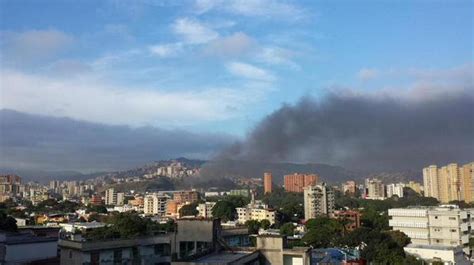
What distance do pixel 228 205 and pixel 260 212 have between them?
25.9 ft

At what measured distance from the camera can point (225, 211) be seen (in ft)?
228

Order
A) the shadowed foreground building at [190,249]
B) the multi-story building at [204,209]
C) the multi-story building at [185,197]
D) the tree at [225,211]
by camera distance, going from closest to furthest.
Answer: the shadowed foreground building at [190,249] → the tree at [225,211] → the multi-story building at [204,209] → the multi-story building at [185,197]

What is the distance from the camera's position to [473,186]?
8056cm

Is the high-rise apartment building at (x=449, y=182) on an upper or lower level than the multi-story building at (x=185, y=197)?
upper

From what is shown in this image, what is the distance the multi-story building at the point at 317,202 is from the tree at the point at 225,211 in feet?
34.2

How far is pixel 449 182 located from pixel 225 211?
41.8 meters

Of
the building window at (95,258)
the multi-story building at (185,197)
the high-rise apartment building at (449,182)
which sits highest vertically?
the high-rise apartment building at (449,182)

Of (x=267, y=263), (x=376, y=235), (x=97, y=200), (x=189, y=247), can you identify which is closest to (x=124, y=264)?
(x=189, y=247)

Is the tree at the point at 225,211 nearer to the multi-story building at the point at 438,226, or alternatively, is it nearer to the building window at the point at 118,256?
the multi-story building at the point at 438,226

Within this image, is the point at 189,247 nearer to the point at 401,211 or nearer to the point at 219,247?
the point at 219,247

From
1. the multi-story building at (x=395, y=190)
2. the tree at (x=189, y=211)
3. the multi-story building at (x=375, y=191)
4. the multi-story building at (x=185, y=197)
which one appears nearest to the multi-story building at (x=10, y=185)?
the multi-story building at (x=185, y=197)

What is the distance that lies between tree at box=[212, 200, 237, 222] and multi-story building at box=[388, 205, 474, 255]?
3419cm

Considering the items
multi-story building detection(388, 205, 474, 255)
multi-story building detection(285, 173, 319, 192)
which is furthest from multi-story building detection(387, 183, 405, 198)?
multi-story building detection(388, 205, 474, 255)

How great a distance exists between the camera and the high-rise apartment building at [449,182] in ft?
269
